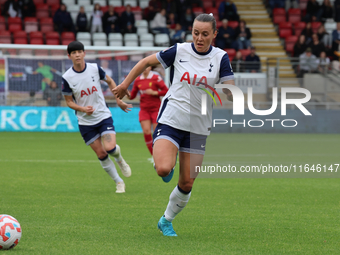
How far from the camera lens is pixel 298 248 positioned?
469cm

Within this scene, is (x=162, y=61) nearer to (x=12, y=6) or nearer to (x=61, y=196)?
(x=61, y=196)

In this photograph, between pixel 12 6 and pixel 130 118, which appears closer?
pixel 130 118

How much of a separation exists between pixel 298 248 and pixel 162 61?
6.94 ft

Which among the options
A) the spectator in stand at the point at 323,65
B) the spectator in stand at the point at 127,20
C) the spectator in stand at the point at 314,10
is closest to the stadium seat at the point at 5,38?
the spectator in stand at the point at 127,20

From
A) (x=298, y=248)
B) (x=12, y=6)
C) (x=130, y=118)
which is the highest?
(x=12, y=6)

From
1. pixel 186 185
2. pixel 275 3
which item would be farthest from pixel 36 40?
pixel 186 185

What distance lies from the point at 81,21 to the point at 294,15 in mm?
10420

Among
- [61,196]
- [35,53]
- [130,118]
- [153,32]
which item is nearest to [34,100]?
[35,53]

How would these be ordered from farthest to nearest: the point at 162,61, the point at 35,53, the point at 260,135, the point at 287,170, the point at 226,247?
the point at 35,53
the point at 260,135
the point at 287,170
the point at 162,61
the point at 226,247

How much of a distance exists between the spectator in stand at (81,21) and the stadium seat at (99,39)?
688 millimetres

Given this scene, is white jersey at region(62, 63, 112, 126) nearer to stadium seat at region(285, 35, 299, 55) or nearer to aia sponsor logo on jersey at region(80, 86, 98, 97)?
aia sponsor logo on jersey at region(80, 86, 98, 97)

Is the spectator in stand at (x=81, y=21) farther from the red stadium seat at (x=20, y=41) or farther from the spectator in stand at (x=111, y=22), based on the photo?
the red stadium seat at (x=20, y=41)

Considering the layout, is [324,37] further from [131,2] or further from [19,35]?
[19,35]

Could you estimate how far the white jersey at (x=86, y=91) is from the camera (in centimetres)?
786
